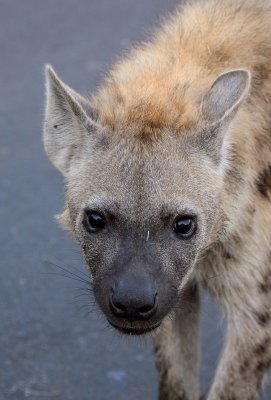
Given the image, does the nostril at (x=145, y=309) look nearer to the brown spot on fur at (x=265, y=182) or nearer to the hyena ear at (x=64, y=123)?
the hyena ear at (x=64, y=123)

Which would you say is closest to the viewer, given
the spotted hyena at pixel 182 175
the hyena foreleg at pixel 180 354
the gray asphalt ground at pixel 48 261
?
the spotted hyena at pixel 182 175

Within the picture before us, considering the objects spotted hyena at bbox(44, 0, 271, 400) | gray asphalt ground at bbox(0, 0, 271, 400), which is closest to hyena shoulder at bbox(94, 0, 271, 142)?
spotted hyena at bbox(44, 0, 271, 400)

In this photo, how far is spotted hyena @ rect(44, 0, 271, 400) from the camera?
327cm

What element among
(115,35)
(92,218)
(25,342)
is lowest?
(25,342)

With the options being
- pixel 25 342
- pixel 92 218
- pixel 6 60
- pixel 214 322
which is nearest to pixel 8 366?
pixel 25 342

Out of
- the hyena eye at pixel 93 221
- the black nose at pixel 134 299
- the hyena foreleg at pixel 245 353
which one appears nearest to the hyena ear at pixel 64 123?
the hyena eye at pixel 93 221

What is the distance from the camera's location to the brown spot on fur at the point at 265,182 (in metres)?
3.71

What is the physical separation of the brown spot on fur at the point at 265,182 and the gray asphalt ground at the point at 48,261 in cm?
69

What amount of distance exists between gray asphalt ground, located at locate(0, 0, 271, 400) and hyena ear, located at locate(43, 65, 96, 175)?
23.3 inches

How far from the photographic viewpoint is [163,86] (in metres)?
3.61

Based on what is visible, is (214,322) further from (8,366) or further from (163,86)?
(163,86)

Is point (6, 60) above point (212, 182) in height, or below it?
below

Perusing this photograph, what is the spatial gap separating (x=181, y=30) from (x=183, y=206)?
873 mm

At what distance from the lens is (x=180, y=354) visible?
4.21 metres
